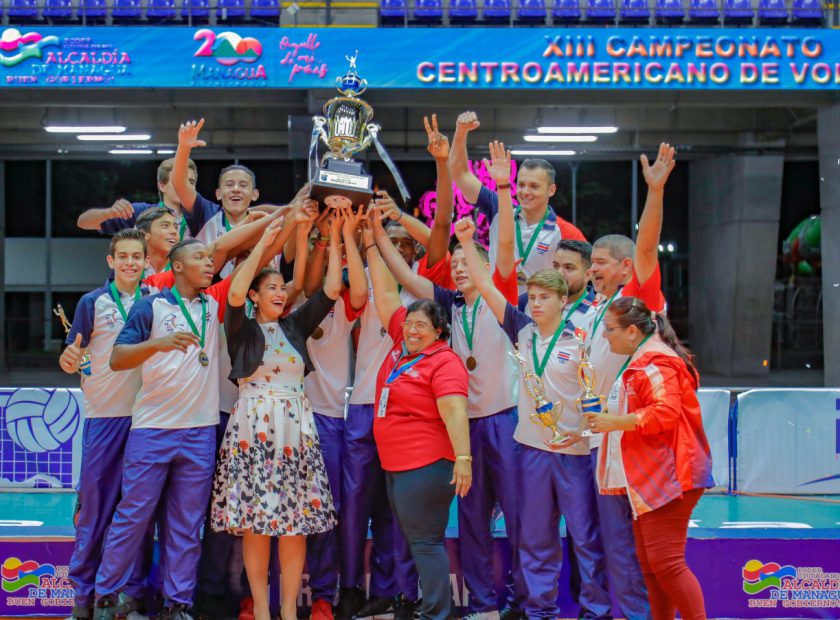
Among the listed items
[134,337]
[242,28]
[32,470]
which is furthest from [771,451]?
[242,28]

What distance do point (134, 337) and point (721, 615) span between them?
148 inches

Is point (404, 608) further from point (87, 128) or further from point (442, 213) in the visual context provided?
point (87, 128)

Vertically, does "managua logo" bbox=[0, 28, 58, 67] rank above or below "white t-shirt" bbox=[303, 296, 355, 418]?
above

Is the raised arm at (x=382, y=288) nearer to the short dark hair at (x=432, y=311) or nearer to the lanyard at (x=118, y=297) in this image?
the short dark hair at (x=432, y=311)

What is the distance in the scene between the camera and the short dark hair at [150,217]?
531 cm

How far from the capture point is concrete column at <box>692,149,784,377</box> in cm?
1638

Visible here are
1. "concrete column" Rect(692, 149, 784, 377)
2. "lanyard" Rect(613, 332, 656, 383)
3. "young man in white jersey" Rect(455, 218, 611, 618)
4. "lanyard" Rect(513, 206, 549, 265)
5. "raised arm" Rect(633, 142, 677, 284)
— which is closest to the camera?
"lanyard" Rect(613, 332, 656, 383)

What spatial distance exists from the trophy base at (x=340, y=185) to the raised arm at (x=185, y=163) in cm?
78

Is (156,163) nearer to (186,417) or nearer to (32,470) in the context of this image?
(32,470)

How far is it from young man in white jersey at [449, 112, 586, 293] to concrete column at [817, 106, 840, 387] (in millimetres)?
9454

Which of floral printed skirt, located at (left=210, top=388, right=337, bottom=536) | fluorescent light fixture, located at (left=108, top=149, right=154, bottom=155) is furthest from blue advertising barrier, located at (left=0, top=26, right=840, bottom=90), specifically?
floral printed skirt, located at (left=210, top=388, right=337, bottom=536)

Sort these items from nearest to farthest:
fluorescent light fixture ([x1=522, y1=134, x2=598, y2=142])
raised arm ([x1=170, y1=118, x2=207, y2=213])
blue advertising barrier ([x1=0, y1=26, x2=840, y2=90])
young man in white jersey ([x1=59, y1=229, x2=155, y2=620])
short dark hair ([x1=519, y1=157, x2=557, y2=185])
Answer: young man in white jersey ([x1=59, y1=229, x2=155, y2=620])
raised arm ([x1=170, y1=118, x2=207, y2=213])
short dark hair ([x1=519, y1=157, x2=557, y2=185])
blue advertising barrier ([x1=0, y1=26, x2=840, y2=90])
fluorescent light fixture ([x1=522, y1=134, x2=598, y2=142])

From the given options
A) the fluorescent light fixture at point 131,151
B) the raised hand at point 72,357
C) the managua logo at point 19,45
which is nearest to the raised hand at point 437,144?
the raised hand at point 72,357

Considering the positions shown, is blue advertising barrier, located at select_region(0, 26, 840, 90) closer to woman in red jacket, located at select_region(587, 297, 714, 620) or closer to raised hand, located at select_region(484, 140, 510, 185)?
raised hand, located at select_region(484, 140, 510, 185)
